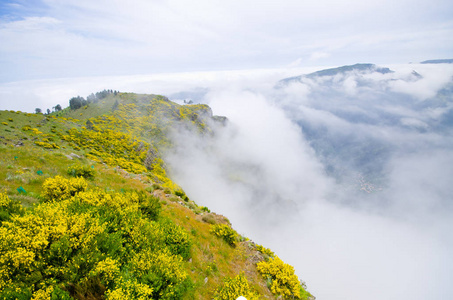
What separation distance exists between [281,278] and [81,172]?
18.3 metres

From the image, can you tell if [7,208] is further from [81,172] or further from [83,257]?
[81,172]

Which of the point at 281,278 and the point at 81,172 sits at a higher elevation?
the point at 81,172

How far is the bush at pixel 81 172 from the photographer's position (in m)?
16.8

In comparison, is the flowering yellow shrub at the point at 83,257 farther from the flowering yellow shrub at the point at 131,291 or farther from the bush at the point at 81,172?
the bush at the point at 81,172

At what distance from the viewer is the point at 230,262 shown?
13477 millimetres

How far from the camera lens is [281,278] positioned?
41.9ft

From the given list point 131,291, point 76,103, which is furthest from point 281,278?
point 76,103

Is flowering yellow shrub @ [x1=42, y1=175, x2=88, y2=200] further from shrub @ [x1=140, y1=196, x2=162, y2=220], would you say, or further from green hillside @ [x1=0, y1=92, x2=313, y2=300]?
shrub @ [x1=140, y1=196, x2=162, y2=220]

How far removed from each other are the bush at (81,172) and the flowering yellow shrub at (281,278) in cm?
1615

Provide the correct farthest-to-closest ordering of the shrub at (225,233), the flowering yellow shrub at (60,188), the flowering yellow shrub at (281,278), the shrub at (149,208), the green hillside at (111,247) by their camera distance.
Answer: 1. the shrub at (225,233)
2. the shrub at (149,208)
3. the flowering yellow shrub at (281,278)
4. the flowering yellow shrub at (60,188)
5. the green hillside at (111,247)

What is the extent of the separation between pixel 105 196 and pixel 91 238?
13.1 feet

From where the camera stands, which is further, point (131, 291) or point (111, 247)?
point (111, 247)

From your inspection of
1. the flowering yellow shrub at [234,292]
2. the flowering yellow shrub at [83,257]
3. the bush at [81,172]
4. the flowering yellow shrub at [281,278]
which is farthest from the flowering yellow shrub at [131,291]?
the bush at [81,172]

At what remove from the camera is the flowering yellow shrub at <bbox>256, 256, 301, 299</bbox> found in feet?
40.1
